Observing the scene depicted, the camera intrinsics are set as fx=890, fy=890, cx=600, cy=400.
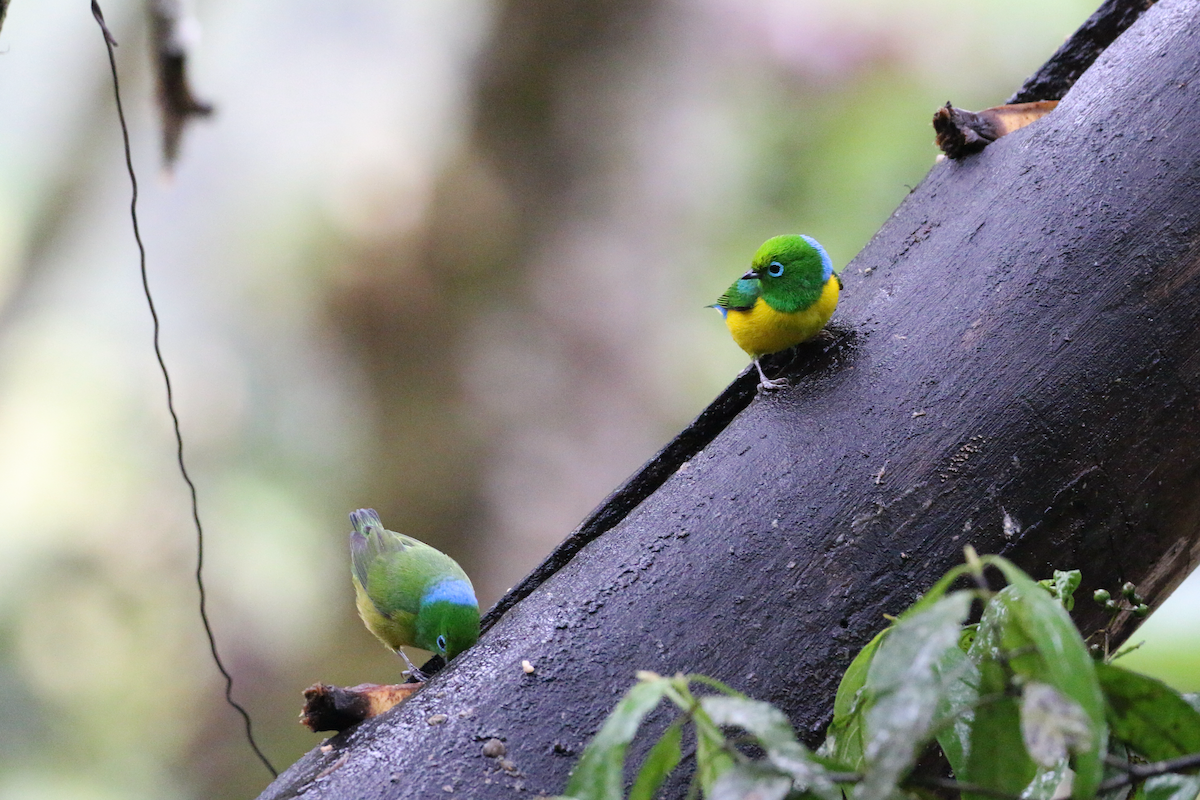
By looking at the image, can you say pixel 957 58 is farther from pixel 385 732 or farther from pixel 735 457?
pixel 385 732

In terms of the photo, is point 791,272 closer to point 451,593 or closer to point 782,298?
point 782,298

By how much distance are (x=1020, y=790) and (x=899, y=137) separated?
3.88 meters

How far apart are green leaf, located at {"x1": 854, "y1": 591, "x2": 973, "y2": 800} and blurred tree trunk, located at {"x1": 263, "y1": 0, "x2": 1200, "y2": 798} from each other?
51 cm

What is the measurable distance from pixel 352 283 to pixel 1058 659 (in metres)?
4.29

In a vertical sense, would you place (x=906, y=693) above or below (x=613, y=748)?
below

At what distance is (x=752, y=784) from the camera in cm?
64

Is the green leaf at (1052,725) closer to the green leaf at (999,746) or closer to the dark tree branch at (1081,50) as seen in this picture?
the green leaf at (999,746)

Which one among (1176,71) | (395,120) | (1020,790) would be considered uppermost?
(395,120)

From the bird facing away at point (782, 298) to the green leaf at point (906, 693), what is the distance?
0.79m

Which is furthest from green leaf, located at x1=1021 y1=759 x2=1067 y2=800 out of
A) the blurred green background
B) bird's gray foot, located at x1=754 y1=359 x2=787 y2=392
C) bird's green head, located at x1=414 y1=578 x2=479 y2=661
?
the blurred green background

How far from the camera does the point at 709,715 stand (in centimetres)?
69

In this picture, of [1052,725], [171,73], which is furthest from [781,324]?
[171,73]

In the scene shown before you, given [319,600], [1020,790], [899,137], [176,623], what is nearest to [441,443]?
[319,600]

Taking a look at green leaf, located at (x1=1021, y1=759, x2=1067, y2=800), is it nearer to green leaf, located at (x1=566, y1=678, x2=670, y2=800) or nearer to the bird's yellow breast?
green leaf, located at (x1=566, y1=678, x2=670, y2=800)
